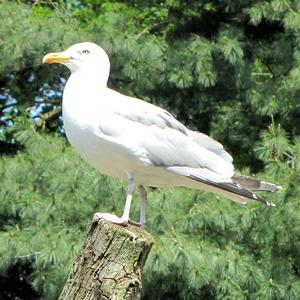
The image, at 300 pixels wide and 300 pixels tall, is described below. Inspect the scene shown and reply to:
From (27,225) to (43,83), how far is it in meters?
2.12

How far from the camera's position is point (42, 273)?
6.18 m

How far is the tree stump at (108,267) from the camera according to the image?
3119 mm

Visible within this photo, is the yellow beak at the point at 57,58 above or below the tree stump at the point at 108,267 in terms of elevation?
above

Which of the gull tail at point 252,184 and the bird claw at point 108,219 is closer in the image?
the bird claw at point 108,219

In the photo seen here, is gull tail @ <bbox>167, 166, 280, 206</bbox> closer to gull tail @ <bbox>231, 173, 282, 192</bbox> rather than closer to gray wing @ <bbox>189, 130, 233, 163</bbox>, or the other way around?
gull tail @ <bbox>231, 173, 282, 192</bbox>

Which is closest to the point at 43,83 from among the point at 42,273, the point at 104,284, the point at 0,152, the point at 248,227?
the point at 0,152

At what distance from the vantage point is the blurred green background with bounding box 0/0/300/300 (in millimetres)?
5742

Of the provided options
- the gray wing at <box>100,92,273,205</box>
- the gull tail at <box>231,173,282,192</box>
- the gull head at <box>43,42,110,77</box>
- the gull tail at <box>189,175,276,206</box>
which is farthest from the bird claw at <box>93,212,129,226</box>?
the gull head at <box>43,42,110,77</box>

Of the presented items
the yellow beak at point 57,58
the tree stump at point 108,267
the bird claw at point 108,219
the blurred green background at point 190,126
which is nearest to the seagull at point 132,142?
the yellow beak at point 57,58

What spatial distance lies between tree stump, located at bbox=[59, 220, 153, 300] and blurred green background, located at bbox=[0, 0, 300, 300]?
7.82 ft

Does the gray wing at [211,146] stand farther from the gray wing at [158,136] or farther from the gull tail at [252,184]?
the gull tail at [252,184]

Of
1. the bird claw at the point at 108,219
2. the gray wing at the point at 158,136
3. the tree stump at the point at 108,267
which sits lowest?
the tree stump at the point at 108,267

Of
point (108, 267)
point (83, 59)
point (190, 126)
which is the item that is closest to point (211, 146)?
point (83, 59)

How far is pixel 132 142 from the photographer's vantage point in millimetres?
3895
